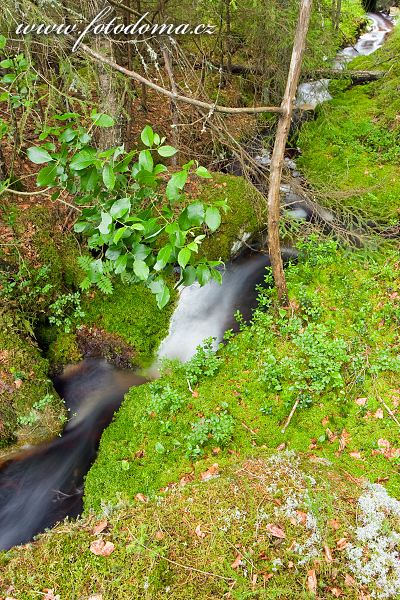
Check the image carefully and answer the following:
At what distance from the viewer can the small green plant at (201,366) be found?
19.9 ft

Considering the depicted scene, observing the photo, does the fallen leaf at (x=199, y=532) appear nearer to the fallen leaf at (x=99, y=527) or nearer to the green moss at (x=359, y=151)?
the fallen leaf at (x=99, y=527)

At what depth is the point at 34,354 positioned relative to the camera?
625 cm

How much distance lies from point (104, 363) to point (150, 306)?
1324mm

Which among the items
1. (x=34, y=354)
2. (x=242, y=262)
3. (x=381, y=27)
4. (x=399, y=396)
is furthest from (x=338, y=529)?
(x=381, y=27)

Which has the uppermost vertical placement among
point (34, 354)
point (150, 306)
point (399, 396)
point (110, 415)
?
point (34, 354)

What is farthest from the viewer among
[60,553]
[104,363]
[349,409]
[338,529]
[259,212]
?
[259,212]

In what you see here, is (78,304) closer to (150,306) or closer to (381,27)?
(150,306)

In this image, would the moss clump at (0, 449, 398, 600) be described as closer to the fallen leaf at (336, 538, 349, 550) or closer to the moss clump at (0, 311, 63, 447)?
the fallen leaf at (336, 538, 349, 550)

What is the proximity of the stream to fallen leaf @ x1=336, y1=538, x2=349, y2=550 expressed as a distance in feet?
12.9

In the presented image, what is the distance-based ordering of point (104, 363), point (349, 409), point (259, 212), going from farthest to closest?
point (259, 212) < point (104, 363) < point (349, 409)

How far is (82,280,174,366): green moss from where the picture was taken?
704cm

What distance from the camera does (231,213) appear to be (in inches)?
Answer: 326

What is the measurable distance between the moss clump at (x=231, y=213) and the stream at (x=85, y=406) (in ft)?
1.46

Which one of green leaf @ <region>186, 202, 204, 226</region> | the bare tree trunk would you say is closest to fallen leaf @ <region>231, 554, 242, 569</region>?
green leaf @ <region>186, 202, 204, 226</region>
